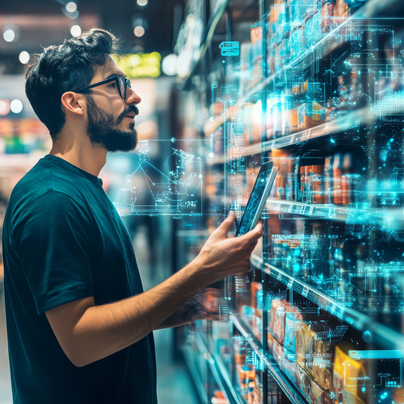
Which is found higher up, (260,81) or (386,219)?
(260,81)

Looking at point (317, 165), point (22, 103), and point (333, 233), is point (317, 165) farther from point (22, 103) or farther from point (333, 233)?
point (22, 103)

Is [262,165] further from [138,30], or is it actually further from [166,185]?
[138,30]

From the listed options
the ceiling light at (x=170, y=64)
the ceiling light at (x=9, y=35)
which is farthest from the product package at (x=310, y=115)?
the ceiling light at (x=9, y=35)

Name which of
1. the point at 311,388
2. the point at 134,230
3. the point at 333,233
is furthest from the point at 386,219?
the point at 134,230

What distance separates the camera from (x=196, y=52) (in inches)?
105

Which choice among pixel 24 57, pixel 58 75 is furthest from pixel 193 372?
pixel 24 57

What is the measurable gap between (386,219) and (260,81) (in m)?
1.18

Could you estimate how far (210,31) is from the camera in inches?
100

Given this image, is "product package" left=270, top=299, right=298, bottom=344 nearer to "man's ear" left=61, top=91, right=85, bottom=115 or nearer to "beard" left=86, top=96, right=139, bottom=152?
"beard" left=86, top=96, right=139, bottom=152

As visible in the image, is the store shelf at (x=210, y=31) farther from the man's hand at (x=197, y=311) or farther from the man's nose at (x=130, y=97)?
the man's hand at (x=197, y=311)

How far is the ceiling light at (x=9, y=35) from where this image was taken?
7.98 ft

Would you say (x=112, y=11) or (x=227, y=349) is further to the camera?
(x=227, y=349)

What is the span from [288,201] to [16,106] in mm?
2135

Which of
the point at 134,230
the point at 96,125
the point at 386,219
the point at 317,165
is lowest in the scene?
the point at 134,230
